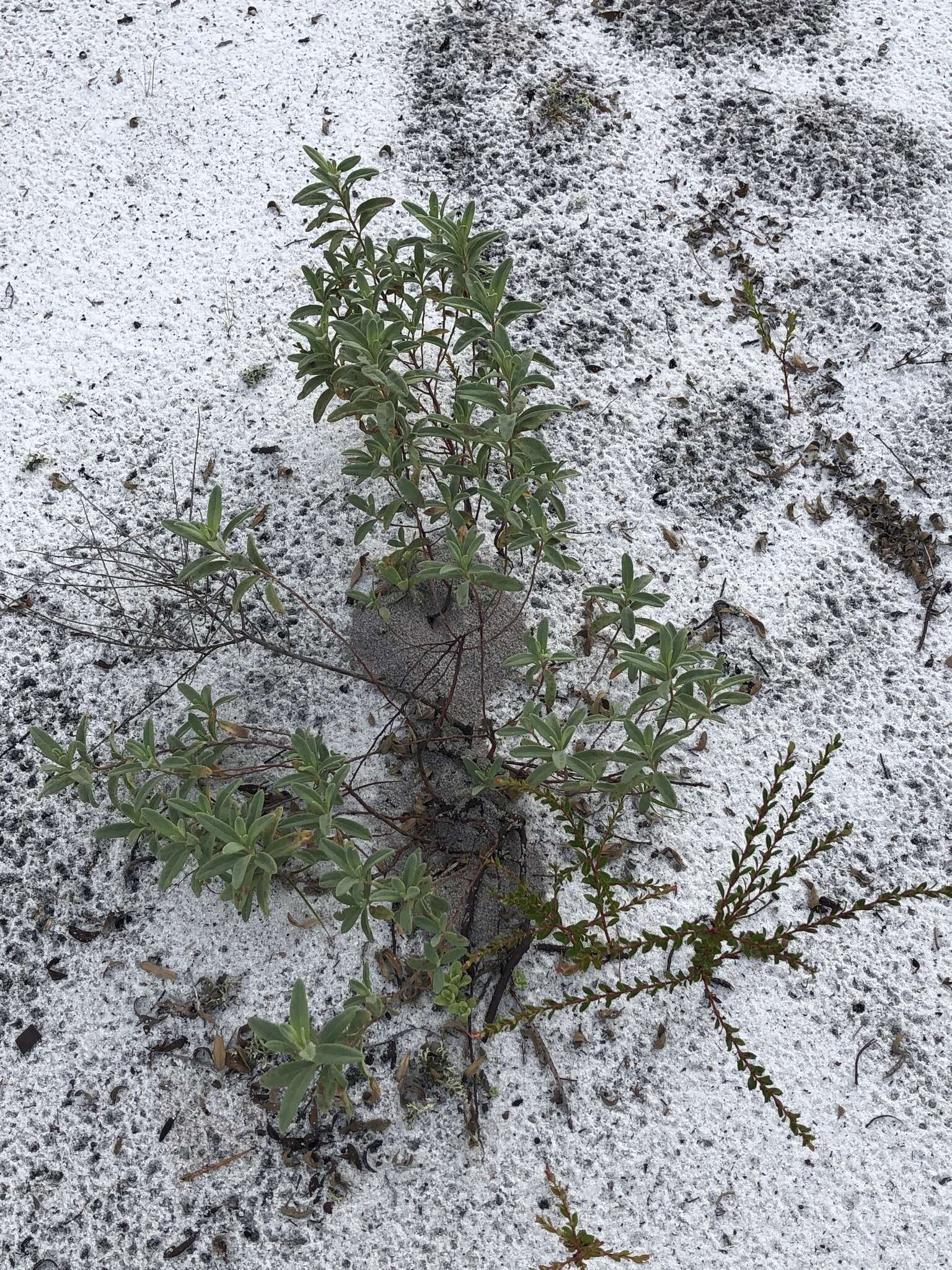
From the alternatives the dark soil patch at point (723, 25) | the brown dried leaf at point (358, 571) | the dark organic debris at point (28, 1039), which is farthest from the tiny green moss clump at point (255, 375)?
the dark soil patch at point (723, 25)

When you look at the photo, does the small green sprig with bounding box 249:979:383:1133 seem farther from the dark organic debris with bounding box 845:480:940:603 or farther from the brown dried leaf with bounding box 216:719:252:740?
the dark organic debris with bounding box 845:480:940:603

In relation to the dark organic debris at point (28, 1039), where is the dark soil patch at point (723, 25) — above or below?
above

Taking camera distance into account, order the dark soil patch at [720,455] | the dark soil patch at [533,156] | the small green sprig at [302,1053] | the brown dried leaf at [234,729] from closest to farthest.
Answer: the small green sprig at [302,1053], the brown dried leaf at [234,729], the dark soil patch at [720,455], the dark soil patch at [533,156]

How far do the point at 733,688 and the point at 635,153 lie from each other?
2.14 metres

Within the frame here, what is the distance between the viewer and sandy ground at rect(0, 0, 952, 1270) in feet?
6.80

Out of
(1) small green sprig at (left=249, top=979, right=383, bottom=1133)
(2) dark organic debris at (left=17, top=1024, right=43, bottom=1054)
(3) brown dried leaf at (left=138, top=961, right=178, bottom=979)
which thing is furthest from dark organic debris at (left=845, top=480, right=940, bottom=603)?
(2) dark organic debris at (left=17, top=1024, right=43, bottom=1054)

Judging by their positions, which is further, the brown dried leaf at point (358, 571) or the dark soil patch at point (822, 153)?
the dark soil patch at point (822, 153)

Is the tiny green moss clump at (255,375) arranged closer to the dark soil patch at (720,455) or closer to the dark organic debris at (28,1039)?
the dark soil patch at (720,455)

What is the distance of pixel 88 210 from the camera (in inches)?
139

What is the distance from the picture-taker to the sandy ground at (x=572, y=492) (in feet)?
6.80

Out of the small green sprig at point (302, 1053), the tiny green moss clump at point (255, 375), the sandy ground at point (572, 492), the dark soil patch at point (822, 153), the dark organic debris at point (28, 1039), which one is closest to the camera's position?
the small green sprig at point (302, 1053)

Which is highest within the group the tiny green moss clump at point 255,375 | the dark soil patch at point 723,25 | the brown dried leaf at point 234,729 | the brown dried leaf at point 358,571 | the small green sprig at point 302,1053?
the dark soil patch at point 723,25

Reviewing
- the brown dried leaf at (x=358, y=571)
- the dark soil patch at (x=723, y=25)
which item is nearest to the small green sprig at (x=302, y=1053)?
the brown dried leaf at (x=358, y=571)

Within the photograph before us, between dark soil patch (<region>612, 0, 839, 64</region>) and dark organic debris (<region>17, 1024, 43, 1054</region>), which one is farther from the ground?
dark soil patch (<region>612, 0, 839, 64</region>)
